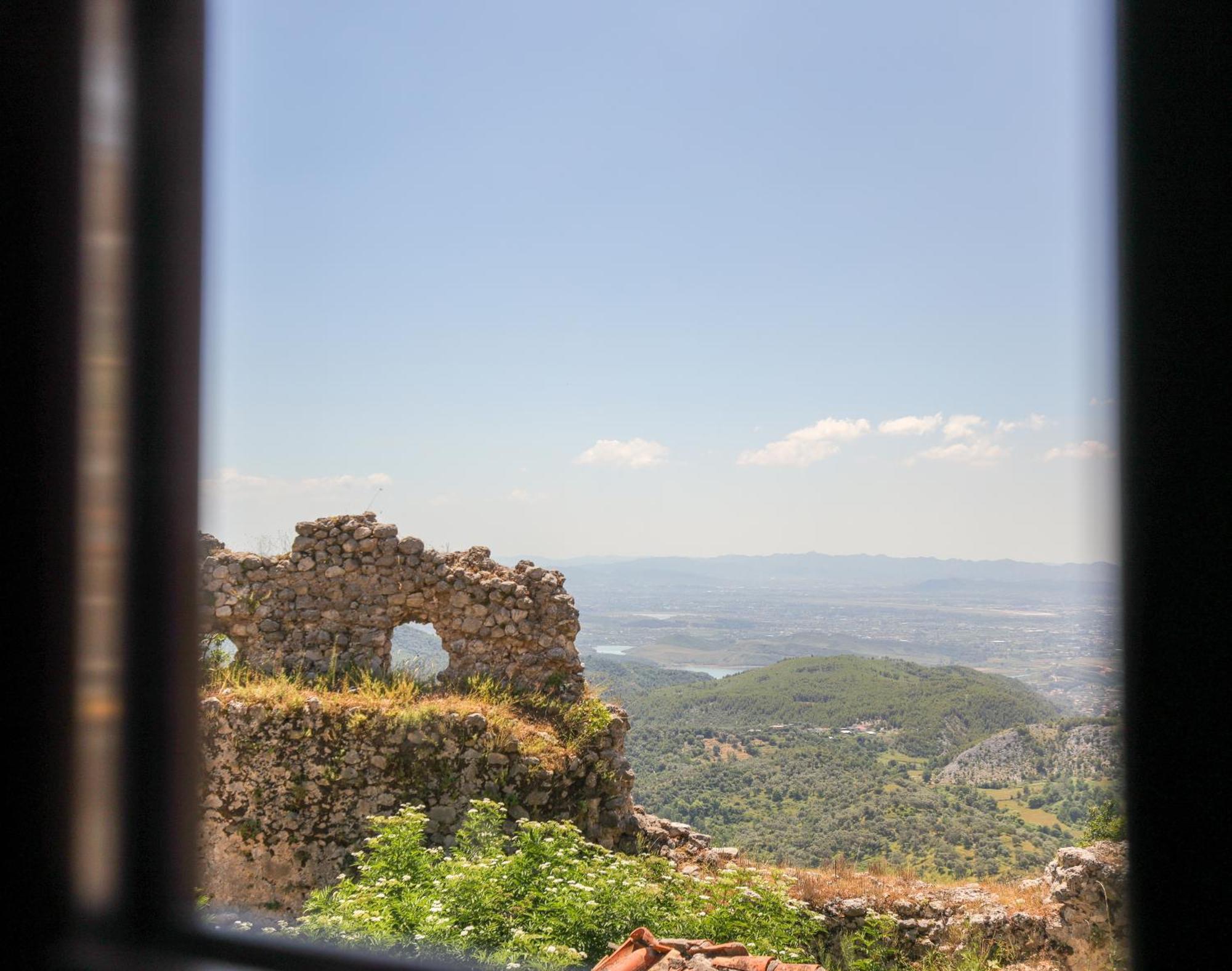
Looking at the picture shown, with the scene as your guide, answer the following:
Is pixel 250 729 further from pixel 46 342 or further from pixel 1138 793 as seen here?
pixel 1138 793

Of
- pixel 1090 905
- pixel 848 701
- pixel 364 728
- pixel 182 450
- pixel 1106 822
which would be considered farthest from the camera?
pixel 848 701

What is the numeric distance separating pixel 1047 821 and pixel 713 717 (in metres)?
7.78

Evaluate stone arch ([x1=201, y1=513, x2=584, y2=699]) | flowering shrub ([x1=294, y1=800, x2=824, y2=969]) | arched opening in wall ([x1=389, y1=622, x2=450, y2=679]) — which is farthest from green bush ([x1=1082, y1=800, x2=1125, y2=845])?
arched opening in wall ([x1=389, y1=622, x2=450, y2=679])

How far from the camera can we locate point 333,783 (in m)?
5.52

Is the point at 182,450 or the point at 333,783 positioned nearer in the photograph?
the point at 182,450

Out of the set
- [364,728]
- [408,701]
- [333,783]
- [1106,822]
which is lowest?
[333,783]

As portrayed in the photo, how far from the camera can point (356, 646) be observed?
23.1 feet

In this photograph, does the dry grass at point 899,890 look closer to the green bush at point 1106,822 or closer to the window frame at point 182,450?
the green bush at point 1106,822

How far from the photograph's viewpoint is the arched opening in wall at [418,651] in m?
7.05

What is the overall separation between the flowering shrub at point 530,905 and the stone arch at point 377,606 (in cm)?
242

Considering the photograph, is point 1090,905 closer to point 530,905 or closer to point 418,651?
point 530,905

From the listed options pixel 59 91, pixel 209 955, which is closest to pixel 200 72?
pixel 59 91

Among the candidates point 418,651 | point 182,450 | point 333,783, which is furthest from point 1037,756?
point 418,651

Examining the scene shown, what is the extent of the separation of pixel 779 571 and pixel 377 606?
23556 millimetres
